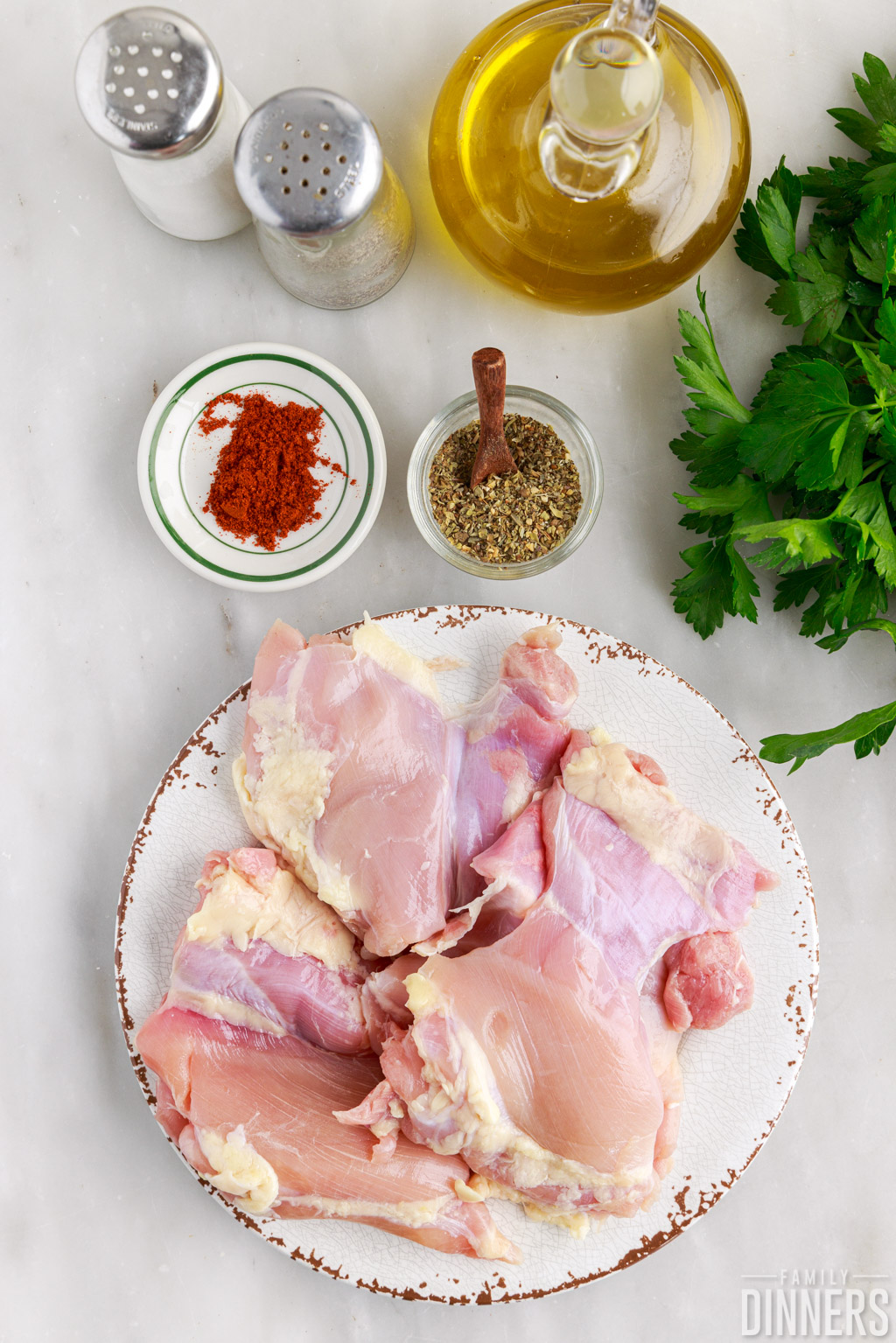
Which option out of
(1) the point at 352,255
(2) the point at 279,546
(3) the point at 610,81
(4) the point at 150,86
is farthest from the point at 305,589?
(3) the point at 610,81

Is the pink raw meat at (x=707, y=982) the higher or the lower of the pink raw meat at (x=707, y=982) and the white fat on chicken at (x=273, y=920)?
the lower

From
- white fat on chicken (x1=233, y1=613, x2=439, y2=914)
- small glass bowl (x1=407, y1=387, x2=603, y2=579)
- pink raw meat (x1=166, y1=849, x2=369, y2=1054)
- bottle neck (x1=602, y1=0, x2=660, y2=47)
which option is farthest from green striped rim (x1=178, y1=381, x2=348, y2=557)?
bottle neck (x1=602, y1=0, x2=660, y2=47)

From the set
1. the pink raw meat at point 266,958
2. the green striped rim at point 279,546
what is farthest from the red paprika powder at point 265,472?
the pink raw meat at point 266,958

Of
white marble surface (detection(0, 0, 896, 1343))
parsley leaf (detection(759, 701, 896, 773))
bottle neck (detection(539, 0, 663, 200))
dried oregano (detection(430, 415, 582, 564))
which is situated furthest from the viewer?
white marble surface (detection(0, 0, 896, 1343))

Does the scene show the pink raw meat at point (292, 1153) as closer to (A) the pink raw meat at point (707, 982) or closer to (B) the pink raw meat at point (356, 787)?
(B) the pink raw meat at point (356, 787)

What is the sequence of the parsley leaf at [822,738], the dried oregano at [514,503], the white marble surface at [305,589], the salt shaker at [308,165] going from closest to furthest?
the salt shaker at [308,165], the parsley leaf at [822,738], the dried oregano at [514,503], the white marble surface at [305,589]

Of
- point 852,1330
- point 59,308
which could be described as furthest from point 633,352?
point 852,1330

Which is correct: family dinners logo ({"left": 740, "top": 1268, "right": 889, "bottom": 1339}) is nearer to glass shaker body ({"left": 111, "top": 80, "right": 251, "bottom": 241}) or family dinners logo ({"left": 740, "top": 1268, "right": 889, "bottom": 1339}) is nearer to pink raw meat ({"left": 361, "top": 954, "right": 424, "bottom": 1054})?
pink raw meat ({"left": 361, "top": 954, "right": 424, "bottom": 1054})

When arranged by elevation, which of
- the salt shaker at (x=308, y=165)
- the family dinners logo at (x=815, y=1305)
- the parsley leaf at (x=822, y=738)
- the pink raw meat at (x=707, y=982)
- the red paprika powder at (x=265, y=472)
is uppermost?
the salt shaker at (x=308, y=165)
